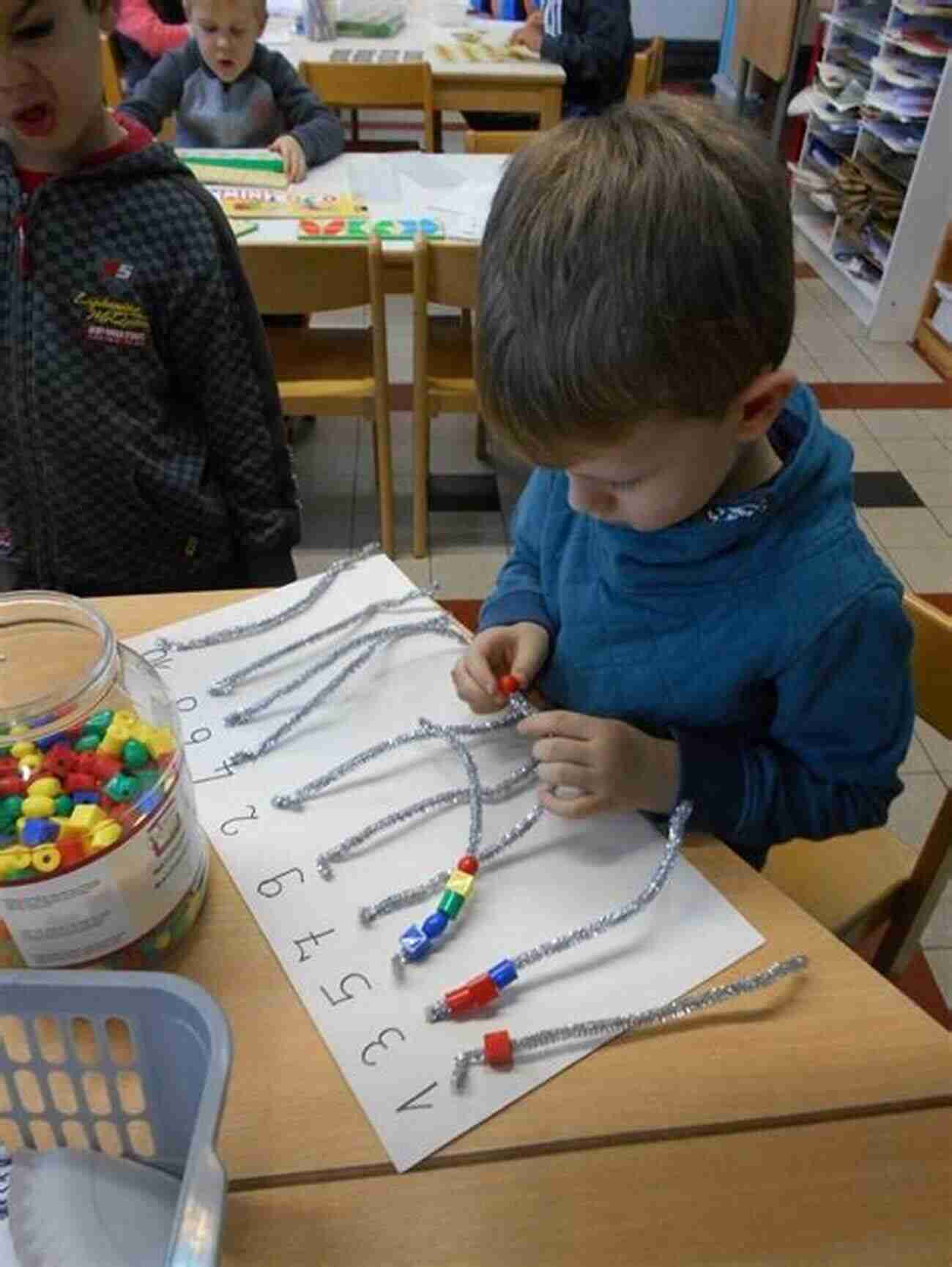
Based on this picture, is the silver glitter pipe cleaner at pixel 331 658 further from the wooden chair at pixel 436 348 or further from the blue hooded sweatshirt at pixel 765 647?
the wooden chair at pixel 436 348

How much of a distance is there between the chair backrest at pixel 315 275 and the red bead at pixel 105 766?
1.42 meters

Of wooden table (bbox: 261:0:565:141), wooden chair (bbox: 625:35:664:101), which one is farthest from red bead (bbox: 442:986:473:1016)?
wooden chair (bbox: 625:35:664:101)

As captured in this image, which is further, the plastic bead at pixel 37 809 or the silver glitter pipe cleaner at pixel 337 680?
the silver glitter pipe cleaner at pixel 337 680

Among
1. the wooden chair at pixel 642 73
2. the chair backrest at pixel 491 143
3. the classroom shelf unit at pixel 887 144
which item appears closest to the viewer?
the chair backrest at pixel 491 143

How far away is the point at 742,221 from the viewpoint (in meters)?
0.51

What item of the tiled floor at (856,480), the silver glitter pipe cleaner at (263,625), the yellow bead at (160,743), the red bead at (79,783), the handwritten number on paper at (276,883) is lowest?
the tiled floor at (856,480)

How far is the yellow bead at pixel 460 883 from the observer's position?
2.01 feet

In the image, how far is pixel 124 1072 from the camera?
0.49 meters

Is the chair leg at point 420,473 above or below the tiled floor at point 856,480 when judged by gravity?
above

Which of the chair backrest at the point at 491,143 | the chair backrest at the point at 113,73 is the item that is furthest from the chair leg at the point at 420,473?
the chair backrest at the point at 113,73

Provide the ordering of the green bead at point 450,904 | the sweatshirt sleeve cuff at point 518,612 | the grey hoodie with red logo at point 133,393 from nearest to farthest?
the green bead at point 450,904 < the sweatshirt sleeve cuff at point 518,612 < the grey hoodie with red logo at point 133,393

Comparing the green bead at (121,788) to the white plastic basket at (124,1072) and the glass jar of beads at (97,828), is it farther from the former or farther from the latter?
the white plastic basket at (124,1072)

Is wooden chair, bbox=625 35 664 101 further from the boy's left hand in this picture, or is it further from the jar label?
the jar label

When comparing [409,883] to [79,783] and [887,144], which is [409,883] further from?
[887,144]
